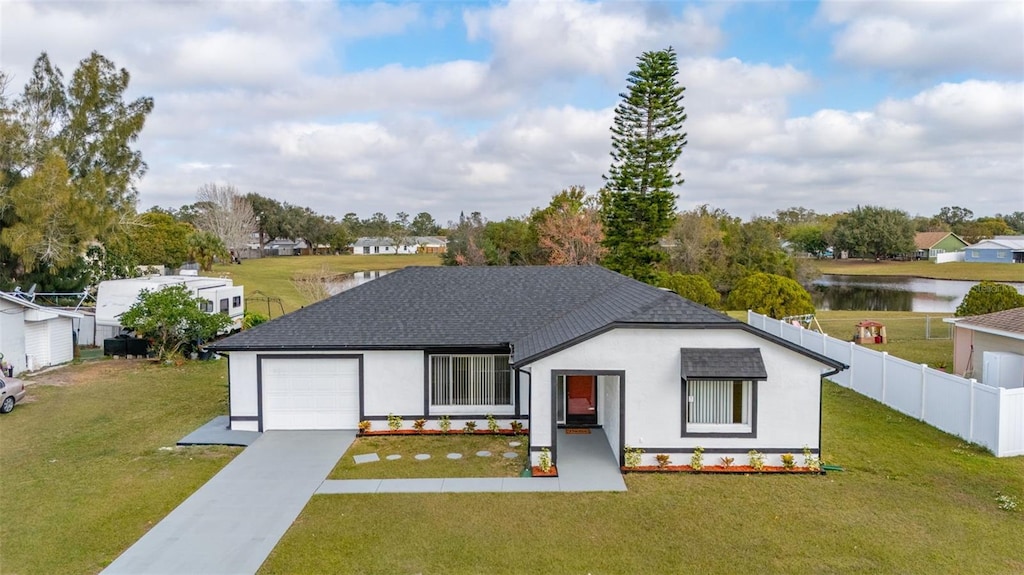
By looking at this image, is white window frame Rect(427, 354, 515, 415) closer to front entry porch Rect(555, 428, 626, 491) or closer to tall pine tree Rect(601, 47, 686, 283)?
front entry porch Rect(555, 428, 626, 491)

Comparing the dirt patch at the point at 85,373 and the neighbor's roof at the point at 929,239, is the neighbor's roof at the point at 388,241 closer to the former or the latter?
the neighbor's roof at the point at 929,239

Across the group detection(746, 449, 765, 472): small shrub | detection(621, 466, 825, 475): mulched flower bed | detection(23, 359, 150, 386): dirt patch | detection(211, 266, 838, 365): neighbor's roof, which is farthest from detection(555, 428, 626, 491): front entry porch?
detection(23, 359, 150, 386): dirt patch

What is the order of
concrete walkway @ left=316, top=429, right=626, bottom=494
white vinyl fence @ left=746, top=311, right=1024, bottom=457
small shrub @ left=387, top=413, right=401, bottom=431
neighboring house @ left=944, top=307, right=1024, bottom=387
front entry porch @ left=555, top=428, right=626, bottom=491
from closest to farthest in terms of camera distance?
concrete walkway @ left=316, top=429, right=626, bottom=494
front entry porch @ left=555, top=428, right=626, bottom=491
white vinyl fence @ left=746, top=311, right=1024, bottom=457
small shrub @ left=387, top=413, right=401, bottom=431
neighboring house @ left=944, top=307, right=1024, bottom=387

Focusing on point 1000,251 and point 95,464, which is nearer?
point 95,464

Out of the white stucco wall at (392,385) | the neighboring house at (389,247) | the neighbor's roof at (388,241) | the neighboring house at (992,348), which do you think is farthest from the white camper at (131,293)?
the neighboring house at (389,247)

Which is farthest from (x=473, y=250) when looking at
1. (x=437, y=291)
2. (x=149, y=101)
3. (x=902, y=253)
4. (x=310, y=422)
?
(x=902, y=253)

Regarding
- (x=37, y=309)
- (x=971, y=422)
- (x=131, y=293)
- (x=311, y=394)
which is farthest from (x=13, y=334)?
(x=971, y=422)

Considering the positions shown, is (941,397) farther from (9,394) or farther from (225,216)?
(225,216)

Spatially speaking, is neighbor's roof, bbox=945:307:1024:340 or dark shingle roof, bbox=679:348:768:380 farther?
neighbor's roof, bbox=945:307:1024:340
